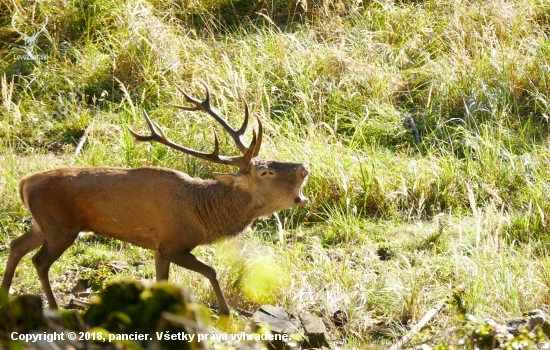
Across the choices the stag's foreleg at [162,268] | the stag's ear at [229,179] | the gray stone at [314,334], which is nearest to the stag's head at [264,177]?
the stag's ear at [229,179]

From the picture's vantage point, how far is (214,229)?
6910 millimetres

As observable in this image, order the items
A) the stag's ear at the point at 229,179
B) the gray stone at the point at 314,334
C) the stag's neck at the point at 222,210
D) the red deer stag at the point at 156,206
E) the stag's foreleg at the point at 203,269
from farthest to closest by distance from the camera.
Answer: the stag's ear at the point at 229,179 < the stag's neck at the point at 222,210 < the red deer stag at the point at 156,206 < the stag's foreleg at the point at 203,269 < the gray stone at the point at 314,334

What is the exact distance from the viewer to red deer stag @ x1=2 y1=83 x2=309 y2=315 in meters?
6.73

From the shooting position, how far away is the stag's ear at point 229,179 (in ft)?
22.9

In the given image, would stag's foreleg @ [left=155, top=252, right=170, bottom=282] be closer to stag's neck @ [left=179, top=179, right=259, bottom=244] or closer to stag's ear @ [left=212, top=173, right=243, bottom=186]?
stag's neck @ [left=179, top=179, right=259, bottom=244]

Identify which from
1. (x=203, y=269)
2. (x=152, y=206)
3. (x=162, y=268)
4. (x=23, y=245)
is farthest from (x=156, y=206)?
(x=23, y=245)

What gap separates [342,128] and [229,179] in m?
3.02

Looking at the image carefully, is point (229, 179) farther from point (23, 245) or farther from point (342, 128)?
point (342, 128)

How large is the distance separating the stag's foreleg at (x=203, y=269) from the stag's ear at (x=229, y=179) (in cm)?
64

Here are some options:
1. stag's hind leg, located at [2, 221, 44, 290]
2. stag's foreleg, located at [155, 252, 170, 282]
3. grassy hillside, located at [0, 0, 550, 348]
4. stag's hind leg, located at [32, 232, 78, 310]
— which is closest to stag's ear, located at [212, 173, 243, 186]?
grassy hillside, located at [0, 0, 550, 348]

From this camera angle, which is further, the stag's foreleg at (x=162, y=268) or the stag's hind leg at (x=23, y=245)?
the stag's hind leg at (x=23, y=245)

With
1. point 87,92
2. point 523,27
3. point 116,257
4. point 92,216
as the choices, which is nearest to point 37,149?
point 87,92

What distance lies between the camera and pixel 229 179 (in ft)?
23.0

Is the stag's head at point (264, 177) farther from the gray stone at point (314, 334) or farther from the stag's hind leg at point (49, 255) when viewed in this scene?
the gray stone at point (314, 334)
